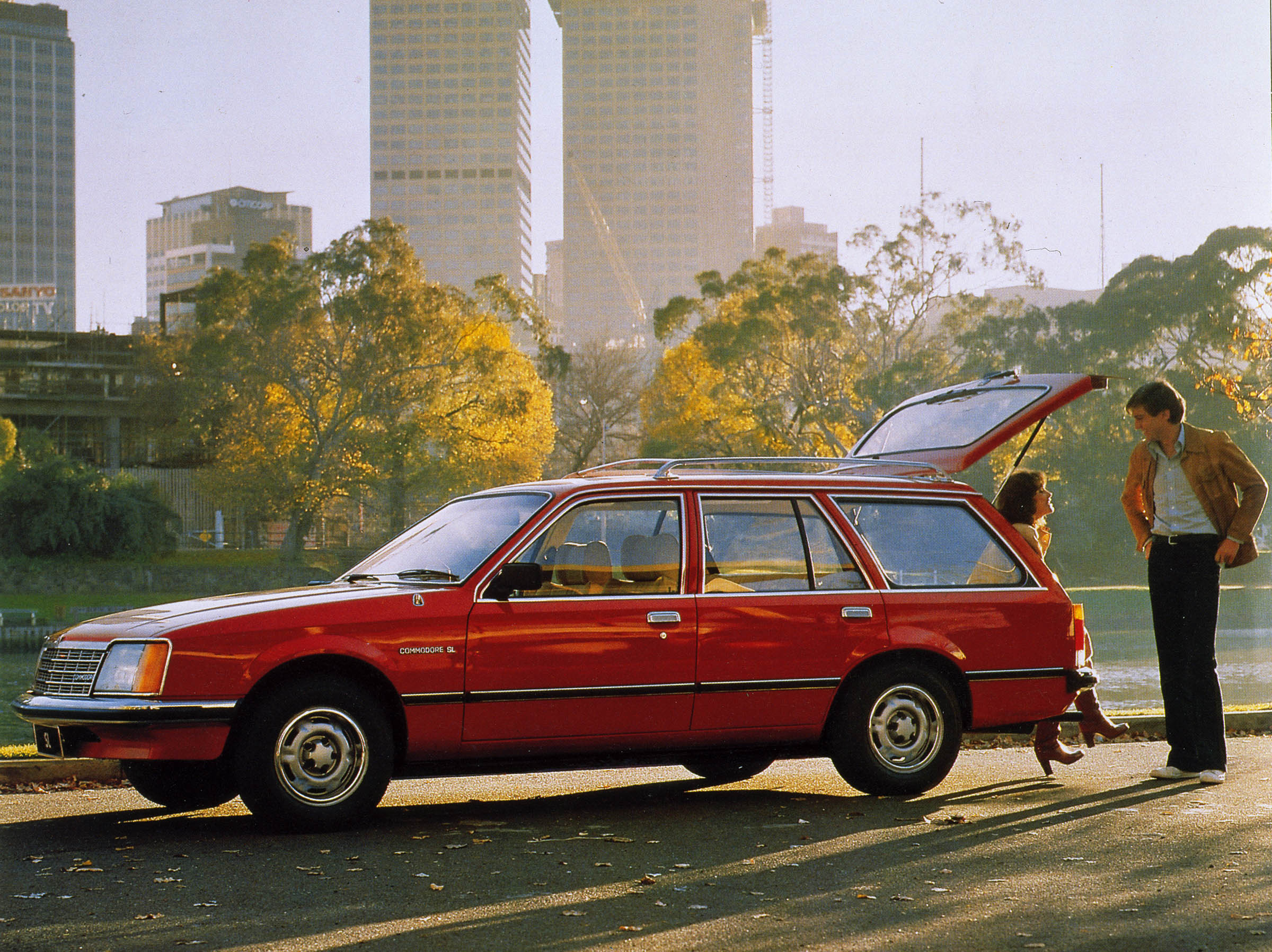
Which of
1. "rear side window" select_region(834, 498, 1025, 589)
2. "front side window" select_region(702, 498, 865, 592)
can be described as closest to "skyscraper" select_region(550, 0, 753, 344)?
"rear side window" select_region(834, 498, 1025, 589)

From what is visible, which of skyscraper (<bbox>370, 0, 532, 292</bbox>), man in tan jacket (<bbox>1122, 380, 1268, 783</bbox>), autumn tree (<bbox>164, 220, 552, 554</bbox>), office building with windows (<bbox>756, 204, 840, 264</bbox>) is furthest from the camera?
office building with windows (<bbox>756, 204, 840, 264</bbox>)

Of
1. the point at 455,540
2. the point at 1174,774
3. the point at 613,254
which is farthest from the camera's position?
the point at 613,254

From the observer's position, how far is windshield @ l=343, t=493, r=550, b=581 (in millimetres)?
7312

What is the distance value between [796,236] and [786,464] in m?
51.1

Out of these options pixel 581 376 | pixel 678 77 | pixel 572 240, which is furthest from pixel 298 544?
pixel 572 240

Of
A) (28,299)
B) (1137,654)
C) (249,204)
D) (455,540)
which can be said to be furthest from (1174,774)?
(249,204)

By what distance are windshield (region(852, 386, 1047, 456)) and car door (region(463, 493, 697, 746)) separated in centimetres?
228

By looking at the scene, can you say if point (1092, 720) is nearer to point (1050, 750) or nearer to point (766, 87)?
point (1050, 750)

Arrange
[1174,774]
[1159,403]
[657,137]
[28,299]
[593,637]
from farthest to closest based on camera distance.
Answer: [657,137] < [28,299] < [1174,774] < [1159,403] < [593,637]

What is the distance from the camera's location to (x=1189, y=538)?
27.7 ft

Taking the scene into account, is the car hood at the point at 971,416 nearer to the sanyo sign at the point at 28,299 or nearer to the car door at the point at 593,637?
the car door at the point at 593,637

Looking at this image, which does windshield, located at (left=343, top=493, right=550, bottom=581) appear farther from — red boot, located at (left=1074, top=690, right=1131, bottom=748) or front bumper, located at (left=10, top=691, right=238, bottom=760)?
red boot, located at (left=1074, top=690, right=1131, bottom=748)

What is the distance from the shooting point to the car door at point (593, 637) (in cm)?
704

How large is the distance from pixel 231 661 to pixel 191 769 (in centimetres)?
121
